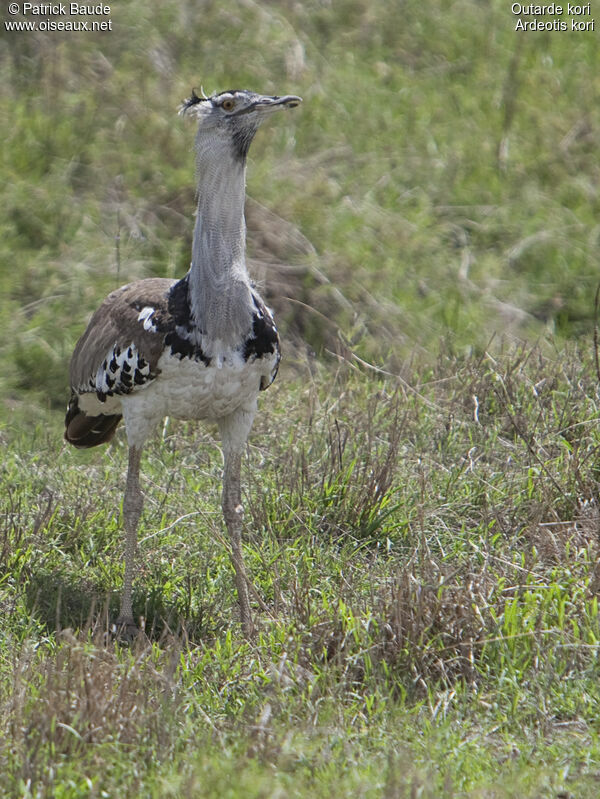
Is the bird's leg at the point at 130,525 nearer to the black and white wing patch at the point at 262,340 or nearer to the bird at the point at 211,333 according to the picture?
the bird at the point at 211,333

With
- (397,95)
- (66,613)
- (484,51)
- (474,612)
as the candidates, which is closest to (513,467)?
(474,612)

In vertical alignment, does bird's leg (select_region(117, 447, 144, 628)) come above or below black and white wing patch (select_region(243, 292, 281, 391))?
below

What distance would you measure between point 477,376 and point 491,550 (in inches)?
56.2

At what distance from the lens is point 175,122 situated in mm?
7141

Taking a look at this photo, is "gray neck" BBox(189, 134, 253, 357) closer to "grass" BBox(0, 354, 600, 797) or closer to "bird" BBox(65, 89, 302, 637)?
"bird" BBox(65, 89, 302, 637)

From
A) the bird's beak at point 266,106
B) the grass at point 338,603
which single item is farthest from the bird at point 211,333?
the grass at point 338,603

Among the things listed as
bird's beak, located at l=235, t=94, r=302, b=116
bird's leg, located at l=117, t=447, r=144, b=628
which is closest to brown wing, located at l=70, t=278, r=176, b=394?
bird's leg, located at l=117, t=447, r=144, b=628

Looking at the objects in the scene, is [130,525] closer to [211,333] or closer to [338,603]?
[211,333]

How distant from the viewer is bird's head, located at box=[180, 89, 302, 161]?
12.9 ft

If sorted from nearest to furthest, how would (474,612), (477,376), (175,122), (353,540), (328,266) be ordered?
(474,612), (353,540), (477,376), (328,266), (175,122)

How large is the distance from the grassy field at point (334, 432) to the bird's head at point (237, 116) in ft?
4.15

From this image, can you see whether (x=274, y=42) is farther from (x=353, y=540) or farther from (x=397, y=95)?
(x=353, y=540)

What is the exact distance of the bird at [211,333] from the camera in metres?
3.94

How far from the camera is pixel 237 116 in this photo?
395 centimetres
